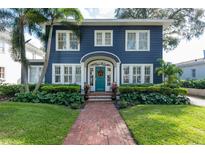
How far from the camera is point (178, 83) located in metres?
14.2

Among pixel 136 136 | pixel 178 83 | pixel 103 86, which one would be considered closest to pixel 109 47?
pixel 103 86

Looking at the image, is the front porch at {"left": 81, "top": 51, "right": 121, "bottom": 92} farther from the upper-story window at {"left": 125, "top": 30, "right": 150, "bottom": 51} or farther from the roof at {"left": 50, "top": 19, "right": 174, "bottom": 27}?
the roof at {"left": 50, "top": 19, "right": 174, "bottom": 27}

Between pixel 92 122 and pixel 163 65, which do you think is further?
pixel 163 65

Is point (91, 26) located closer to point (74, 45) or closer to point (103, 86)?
point (74, 45)

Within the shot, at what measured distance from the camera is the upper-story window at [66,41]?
16.2 m

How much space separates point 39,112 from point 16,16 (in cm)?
764

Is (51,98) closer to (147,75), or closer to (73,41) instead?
(73,41)

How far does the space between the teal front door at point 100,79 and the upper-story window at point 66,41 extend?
249cm

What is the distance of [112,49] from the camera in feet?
53.0

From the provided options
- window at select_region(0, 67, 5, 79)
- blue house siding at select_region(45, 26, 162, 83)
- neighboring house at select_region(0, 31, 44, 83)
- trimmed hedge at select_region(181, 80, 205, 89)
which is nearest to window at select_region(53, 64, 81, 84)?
blue house siding at select_region(45, 26, 162, 83)

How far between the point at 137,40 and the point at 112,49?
215 centimetres

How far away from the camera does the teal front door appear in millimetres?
16844

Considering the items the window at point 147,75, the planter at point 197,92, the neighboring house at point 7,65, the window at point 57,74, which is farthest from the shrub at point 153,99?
the neighboring house at point 7,65

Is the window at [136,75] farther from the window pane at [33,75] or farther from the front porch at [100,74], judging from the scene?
the window pane at [33,75]
